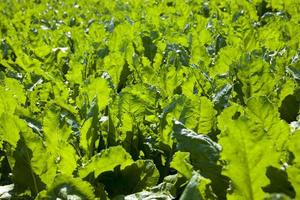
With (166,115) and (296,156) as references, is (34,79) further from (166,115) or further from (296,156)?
(296,156)

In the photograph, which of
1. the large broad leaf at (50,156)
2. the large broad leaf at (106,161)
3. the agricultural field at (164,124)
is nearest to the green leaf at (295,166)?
the agricultural field at (164,124)

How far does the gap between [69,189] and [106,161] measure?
0.19m

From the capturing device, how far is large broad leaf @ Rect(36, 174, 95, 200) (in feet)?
5.25

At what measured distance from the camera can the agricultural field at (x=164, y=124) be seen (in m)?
1.37

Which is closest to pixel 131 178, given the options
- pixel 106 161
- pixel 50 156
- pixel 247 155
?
pixel 106 161

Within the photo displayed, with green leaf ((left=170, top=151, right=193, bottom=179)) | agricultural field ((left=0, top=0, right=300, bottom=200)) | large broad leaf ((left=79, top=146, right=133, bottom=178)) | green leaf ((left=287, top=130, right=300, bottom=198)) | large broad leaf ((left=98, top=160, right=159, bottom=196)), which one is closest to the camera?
green leaf ((left=287, top=130, right=300, bottom=198))

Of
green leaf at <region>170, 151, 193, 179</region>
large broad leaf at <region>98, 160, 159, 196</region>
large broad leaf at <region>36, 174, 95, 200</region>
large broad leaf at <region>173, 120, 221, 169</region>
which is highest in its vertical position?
large broad leaf at <region>173, 120, 221, 169</region>

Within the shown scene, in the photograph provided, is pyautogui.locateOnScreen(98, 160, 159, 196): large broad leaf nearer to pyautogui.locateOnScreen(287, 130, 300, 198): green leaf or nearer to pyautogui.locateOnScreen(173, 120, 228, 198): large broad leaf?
pyautogui.locateOnScreen(173, 120, 228, 198): large broad leaf

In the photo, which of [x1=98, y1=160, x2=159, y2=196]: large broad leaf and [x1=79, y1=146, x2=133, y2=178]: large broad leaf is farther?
[x1=98, y1=160, x2=159, y2=196]: large broad leaf

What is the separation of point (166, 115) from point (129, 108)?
247 mm

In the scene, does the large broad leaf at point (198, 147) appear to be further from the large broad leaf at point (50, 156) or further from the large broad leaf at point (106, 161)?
the large broad leaf at point (50, 156)

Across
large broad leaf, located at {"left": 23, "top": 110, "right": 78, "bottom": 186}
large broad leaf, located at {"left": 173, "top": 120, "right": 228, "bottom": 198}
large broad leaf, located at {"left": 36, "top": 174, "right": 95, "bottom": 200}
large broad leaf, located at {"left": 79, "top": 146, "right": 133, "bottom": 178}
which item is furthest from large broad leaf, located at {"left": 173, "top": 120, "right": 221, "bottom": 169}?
large broad leaf, located at {"left": 23, "top": 110, "right": 78, "bottom": 186}

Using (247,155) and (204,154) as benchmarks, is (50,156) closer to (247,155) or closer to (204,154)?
(204,154)

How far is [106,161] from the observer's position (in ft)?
5.69
